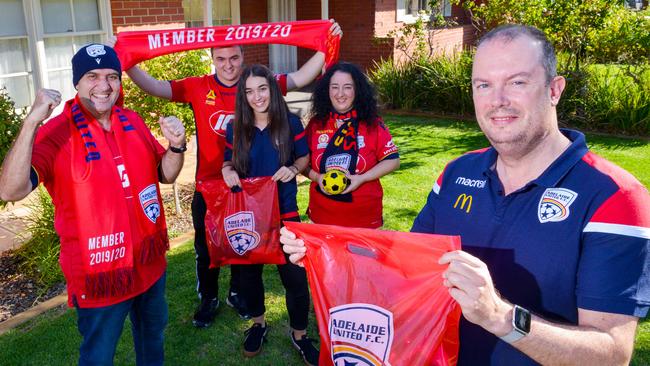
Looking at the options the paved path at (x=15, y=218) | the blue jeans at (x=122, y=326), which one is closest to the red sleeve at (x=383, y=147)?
the paved path at (x=15, y=218)

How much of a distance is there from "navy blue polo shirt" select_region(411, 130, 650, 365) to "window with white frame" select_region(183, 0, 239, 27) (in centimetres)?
1130

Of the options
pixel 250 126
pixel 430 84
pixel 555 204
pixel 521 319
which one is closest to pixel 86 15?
pixel 250 126

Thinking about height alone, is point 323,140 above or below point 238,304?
above

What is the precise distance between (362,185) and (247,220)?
34.0 inches

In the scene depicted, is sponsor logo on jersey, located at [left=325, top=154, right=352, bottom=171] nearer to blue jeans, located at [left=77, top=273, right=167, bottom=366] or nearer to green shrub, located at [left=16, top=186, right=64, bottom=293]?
blue jeans, located at [left=77, top=273, right=167, bottom=366]

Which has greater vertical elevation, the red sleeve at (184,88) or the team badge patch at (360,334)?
the red sleeve at (184,88)

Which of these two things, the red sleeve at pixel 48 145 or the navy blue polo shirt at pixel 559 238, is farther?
the red sleeve at pixel 48 145

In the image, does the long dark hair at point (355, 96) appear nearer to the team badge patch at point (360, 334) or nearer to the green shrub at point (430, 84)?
the team badge patch at point (360, 334)

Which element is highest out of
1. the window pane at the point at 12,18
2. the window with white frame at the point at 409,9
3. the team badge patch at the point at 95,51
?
the window with white frame at the point at 409,9

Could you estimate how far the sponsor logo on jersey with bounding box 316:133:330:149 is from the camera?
402 cm

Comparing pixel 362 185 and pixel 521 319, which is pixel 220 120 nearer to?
pixel 362 185

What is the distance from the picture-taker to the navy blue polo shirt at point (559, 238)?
1.59 m

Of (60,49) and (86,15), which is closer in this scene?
(60,49)

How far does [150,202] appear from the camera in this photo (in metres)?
3.07
